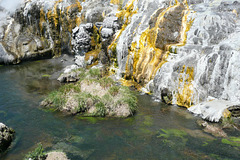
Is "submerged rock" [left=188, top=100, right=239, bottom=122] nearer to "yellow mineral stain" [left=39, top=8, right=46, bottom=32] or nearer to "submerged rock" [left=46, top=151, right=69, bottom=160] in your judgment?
"submerged rock" [left=46, top=151, right=69, bottom=160]

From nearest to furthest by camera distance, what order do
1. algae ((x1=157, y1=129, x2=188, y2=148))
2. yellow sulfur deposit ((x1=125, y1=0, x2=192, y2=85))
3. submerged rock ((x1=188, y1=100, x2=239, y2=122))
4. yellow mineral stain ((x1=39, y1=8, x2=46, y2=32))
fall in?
algae ((x1=157, y1=129, x2=188, y2=148)) → submerged rock ((x1=188, y1=100, x2=239, y2=122)) → yellow sulfur deposit ((x1=125, y1=0, x2=192, y2=85)) → yellow mineral stain ((x1=39, y1=8, x2=46, y2=32))

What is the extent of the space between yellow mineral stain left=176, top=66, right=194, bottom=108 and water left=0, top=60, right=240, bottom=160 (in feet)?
2.58

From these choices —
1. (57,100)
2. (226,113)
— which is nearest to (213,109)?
(226,113)

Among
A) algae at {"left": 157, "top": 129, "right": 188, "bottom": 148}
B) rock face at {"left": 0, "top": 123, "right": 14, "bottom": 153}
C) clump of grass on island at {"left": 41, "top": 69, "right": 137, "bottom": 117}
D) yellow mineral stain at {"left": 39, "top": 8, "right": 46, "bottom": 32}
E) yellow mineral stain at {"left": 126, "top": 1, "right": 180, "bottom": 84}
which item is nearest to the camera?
rock face at {"left": 0, "top": 123, "right": 14, "bottom": 153}

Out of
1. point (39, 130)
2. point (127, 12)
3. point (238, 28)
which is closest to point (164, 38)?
point (238, 28)

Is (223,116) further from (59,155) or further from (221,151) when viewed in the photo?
(59,155)

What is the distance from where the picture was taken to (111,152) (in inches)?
424

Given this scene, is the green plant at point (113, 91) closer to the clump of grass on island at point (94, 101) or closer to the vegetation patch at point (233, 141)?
the clump of grass on island at point (94, 101)

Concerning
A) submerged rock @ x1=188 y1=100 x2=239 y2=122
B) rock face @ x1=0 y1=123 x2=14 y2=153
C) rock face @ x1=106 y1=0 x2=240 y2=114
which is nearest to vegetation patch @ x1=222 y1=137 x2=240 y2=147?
submerged rock @ x1=188 y1=100 x2=239 y2=122

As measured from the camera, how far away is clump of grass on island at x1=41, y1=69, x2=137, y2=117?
1531 cm

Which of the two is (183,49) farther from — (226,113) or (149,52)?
(226,113)

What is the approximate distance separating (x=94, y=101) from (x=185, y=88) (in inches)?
297

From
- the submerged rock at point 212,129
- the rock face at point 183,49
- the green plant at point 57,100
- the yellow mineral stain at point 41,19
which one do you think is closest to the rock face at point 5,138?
the green plant at point 57,100

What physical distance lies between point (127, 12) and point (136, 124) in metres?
19.0
